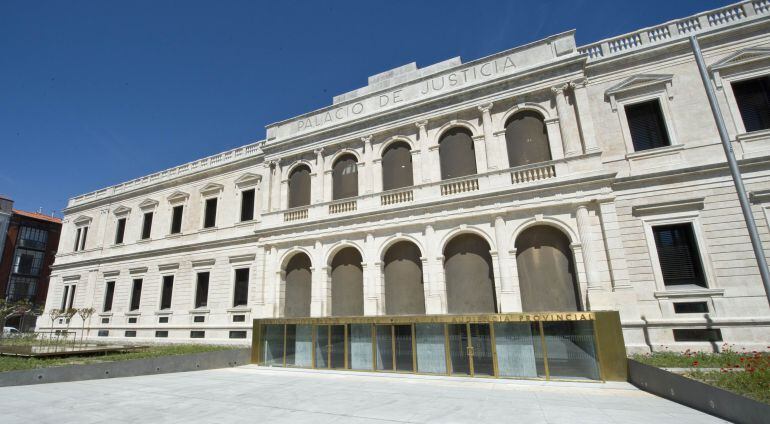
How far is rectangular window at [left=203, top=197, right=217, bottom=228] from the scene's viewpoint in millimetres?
25750

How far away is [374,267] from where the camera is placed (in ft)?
59.6

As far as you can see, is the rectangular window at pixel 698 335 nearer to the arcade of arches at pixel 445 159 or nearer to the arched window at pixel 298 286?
the arcade of arches at pixel 445 159

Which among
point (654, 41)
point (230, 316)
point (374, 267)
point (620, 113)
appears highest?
point (654, 41)

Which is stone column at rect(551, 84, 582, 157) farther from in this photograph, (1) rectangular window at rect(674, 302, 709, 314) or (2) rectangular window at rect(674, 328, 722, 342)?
(2) rectangular window at rect(674, 328, 722, 342)

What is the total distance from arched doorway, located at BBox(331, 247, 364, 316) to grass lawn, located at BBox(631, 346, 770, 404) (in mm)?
11652

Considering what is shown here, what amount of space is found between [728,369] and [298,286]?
57.3ft

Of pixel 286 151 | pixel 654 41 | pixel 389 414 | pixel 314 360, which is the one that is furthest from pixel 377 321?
pixel 654 41

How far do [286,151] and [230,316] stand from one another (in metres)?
10.3

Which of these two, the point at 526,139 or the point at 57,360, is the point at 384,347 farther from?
the point at 57,360

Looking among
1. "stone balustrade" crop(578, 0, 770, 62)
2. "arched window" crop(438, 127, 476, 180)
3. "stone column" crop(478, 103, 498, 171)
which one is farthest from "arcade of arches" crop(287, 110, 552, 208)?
"stone balustrade" crop(578, 0, 770, 62)

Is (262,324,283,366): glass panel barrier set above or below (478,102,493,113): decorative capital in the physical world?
below

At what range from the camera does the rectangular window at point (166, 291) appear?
25656 millimetres

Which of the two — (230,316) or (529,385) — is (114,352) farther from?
(529,385)

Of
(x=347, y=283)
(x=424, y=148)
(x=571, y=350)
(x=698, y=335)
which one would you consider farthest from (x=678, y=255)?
(x=347, y=283)
